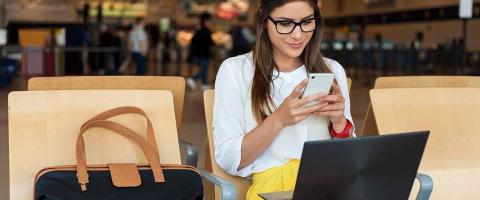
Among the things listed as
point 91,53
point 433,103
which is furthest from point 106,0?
point 433,103

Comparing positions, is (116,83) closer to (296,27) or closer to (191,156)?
(191,156)

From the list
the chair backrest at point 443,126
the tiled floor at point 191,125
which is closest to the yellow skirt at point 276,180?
the chair backrest at point 443,126

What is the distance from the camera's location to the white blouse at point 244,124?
2.38 metres

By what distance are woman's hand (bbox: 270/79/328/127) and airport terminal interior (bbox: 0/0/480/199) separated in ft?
2.57

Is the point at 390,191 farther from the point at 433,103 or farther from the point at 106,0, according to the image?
the point at 106,0

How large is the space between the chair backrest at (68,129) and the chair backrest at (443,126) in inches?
34.8

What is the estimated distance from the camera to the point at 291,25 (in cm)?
231

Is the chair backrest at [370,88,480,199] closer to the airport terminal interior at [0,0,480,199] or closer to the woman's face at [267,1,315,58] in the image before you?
the airport terminal interior at [0,0,480,199]

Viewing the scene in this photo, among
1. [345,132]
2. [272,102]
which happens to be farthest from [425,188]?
[272,102]

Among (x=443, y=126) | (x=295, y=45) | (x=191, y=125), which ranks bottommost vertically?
(x=191, y=125)

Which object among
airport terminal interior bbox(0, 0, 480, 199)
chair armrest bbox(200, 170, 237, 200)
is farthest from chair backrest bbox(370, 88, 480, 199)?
chair armrest bbox(200, 170, 237, 200)

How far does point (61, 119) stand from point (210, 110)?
1.86 ft

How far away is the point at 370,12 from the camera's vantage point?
87.3 feet

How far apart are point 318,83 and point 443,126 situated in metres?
1.23
